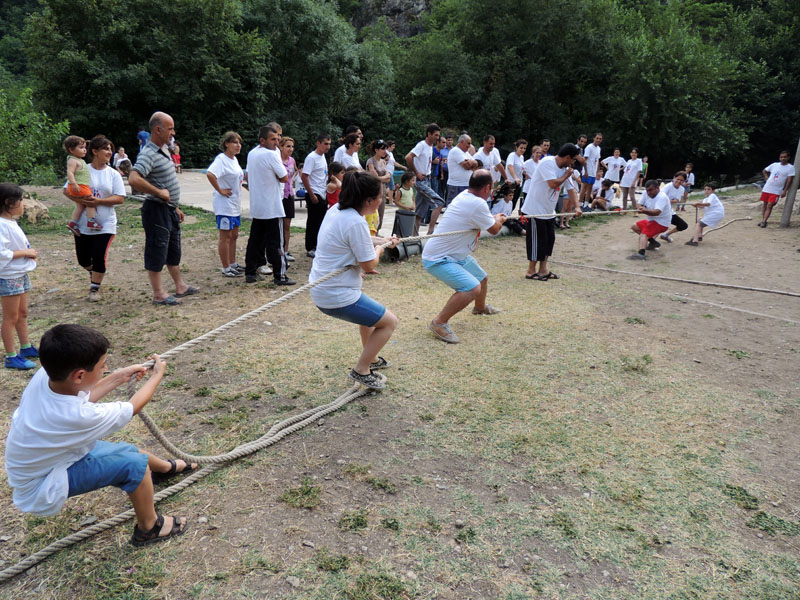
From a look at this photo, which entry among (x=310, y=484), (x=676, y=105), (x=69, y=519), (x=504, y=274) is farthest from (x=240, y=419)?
(x=676, y=105)

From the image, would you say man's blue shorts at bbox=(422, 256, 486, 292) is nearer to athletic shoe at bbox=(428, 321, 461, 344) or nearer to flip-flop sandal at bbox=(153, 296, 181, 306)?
athletic shoe at bbox=(428, 321, 461, 344)

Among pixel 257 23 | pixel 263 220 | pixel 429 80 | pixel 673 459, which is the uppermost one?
pixel 257 23

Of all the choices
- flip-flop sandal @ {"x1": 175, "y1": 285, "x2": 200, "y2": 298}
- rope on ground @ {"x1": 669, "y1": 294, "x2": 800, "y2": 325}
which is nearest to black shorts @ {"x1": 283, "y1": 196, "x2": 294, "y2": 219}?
flip-flop sandal @ {"x1": 175, "y1": 285, "x2": 200, "y2": 298}

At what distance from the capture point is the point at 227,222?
6.82m

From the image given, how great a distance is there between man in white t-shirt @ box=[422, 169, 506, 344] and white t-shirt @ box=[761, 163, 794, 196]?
1070 centimetres

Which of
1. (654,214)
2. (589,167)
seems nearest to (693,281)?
(654,214)

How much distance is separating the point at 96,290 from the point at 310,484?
4.39 m

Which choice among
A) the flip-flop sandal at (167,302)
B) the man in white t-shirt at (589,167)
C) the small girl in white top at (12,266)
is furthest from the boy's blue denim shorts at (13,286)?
the man in white t-shirt at (589,167)

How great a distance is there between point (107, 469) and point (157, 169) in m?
4.03

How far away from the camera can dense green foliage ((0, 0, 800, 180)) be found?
2292 centimetres

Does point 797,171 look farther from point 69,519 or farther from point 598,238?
point 69,519

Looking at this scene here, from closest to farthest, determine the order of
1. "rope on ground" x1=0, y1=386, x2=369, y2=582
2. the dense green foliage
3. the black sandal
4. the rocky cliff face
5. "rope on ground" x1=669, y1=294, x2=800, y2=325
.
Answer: "rope on ground" x1=0, y1=386, x2=369, y2=582, the black sandal, "rope on ground" x1=669, y1=294, x2=800, y2=325, the dense green foliage, the rocky cliff face

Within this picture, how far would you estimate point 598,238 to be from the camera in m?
11.2

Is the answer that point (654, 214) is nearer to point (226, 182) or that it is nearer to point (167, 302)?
point (226, 182)
